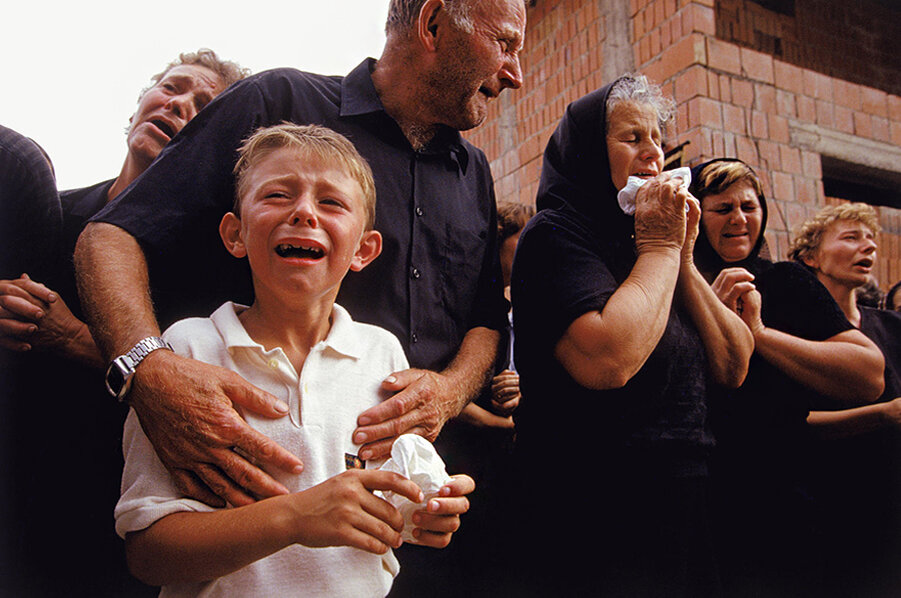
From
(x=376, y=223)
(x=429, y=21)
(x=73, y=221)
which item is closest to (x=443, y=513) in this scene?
(x=376, y=223)

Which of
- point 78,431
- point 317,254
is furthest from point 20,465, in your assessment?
point 317,254

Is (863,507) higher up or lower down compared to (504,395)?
lower down

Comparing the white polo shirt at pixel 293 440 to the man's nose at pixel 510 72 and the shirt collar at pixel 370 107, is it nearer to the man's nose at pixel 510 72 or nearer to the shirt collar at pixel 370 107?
the shirt collar at pixel 370 107

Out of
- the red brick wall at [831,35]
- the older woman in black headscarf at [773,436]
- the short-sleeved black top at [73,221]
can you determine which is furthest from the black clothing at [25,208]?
the red brick wall at [831,35]

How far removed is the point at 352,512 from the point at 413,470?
0.35 feet

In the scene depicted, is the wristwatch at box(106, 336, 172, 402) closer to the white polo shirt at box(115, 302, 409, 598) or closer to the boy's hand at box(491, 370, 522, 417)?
the white polo shirt at box(115, 302, 409, 598)

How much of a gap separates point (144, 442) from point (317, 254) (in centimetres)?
40

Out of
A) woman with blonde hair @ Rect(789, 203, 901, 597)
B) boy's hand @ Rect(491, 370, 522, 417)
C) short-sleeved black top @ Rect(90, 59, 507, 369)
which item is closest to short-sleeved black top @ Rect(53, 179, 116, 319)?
short-sleeved black top @ Rect(90, 59, 507, 369)

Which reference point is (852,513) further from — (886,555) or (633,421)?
(633,421)

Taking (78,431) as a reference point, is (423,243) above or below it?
above

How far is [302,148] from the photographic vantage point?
3.56 ft

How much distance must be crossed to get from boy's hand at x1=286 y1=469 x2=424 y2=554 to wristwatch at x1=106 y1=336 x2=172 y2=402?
0.35 m

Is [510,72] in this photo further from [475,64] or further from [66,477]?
[66,477]

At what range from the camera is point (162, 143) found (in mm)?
1842
